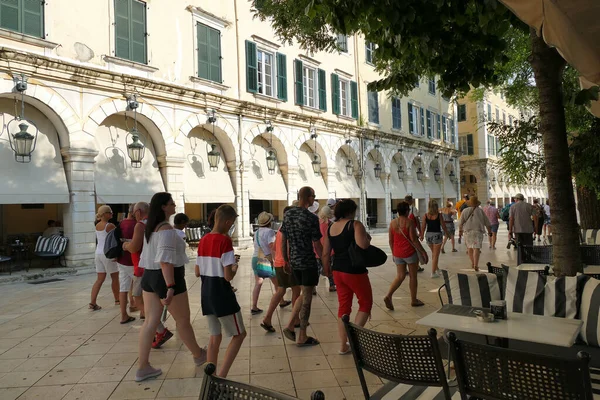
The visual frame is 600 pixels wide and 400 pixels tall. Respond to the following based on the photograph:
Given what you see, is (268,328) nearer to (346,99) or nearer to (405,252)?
(405,252)

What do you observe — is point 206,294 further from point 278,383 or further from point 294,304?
point 294,304

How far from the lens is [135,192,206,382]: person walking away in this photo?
403 cm

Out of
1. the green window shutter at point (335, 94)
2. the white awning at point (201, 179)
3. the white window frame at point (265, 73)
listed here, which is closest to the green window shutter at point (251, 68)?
the white window frame at point (265, 73)

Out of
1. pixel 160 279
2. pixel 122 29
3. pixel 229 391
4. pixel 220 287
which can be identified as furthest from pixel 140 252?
pixel 122 29

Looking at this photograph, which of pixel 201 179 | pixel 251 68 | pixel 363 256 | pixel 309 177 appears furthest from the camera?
pixel 309 177

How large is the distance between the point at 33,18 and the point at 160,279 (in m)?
10.1

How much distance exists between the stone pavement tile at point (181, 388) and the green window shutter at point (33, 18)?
34.7 ft

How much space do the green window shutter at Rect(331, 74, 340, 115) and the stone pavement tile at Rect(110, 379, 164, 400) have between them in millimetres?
17797

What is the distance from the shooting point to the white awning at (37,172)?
10477mm

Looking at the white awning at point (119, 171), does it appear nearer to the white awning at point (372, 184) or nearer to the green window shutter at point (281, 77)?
the green window shutter at point (281, 77)

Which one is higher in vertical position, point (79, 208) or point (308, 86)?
point (308, 86)

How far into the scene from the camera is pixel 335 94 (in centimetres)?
2045

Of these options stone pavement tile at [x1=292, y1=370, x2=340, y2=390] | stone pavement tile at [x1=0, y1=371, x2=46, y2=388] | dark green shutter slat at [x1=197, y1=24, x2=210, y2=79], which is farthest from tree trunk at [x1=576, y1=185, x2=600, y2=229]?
dark green shutter slat at [x1=197, y1=24, x2=210, y2=79]

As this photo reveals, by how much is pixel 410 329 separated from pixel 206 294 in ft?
9.55
